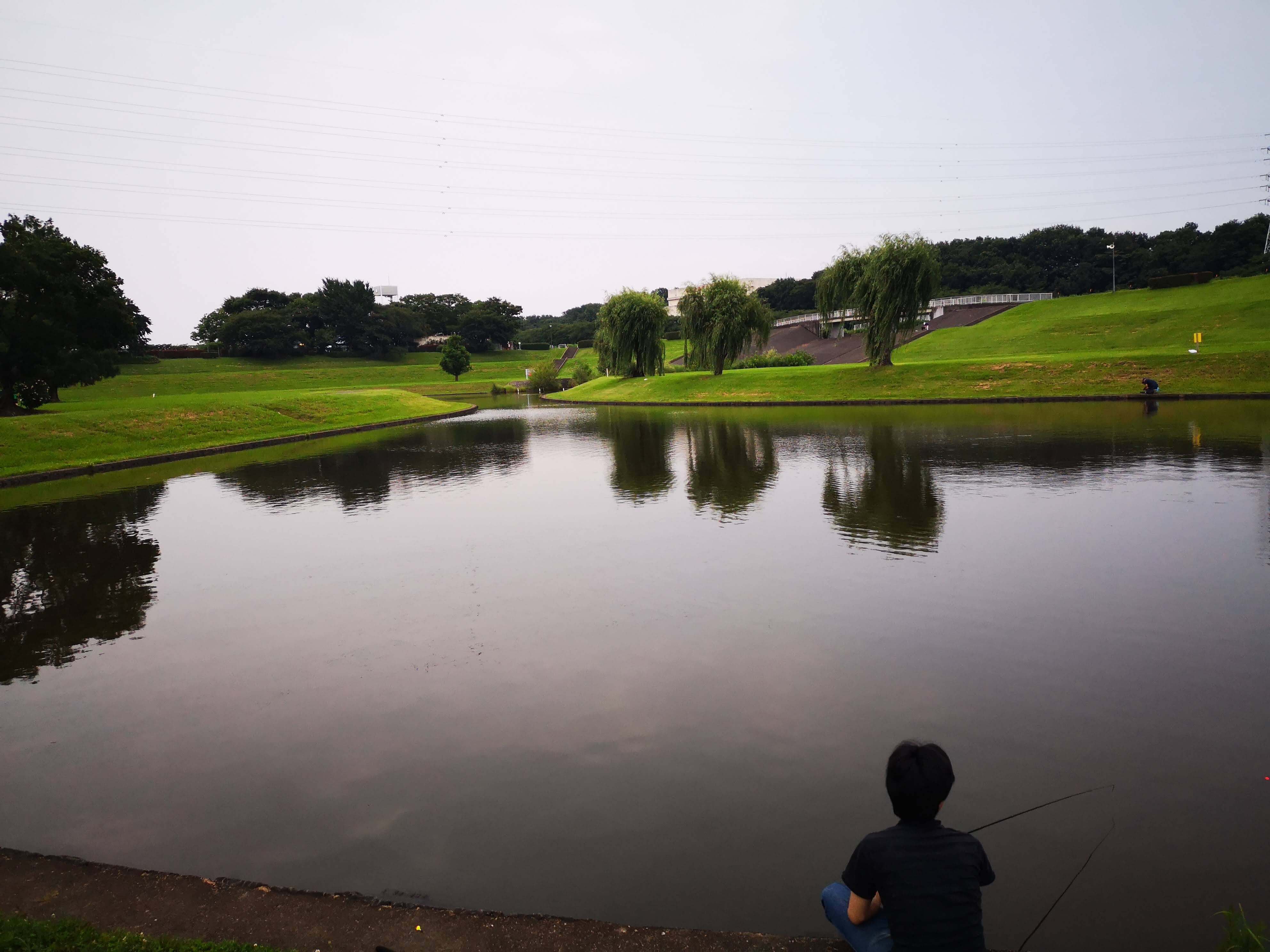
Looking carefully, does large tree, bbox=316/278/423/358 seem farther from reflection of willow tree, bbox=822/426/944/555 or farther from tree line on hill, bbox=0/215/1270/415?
reflection of willow tree, bbox=822/426/944/555

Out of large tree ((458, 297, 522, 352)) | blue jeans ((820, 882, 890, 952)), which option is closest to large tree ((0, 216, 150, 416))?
blue jeans ((820, 882, 890, 952))

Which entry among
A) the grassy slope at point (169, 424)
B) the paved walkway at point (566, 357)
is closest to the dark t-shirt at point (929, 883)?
the grassy slope at point (169, 424)

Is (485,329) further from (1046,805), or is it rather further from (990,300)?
(1046,805)

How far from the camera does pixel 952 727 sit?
6.34 meters

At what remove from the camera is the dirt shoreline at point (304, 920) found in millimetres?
4000

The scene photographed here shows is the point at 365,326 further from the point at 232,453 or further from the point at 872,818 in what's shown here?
the point at 872,818

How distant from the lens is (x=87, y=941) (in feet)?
13.1

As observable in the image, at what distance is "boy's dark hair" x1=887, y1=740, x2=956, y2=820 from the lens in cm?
339

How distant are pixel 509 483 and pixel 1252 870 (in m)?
17.5

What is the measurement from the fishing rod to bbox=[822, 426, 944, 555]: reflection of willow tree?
253 inches

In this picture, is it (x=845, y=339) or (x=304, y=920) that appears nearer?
(x=304, y=920)

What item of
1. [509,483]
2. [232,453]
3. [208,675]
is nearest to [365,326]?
[232,453]

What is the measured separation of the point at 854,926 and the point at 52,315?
44610 millimetres

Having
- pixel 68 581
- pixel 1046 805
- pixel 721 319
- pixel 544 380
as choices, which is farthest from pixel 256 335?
pixel 1046 805
